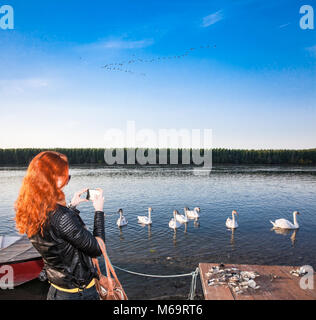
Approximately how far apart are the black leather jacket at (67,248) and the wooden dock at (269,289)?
4.29 metres

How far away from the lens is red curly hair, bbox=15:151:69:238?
7.55 ft

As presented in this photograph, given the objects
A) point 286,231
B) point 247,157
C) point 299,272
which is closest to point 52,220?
point 299,272

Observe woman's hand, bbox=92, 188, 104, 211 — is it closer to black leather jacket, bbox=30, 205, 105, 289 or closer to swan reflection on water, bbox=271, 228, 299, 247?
black leather jacket, bbox=30, 205, 105, 289

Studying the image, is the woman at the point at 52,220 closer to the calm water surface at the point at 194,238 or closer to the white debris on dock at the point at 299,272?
the white debris on dock at the point at 299,272

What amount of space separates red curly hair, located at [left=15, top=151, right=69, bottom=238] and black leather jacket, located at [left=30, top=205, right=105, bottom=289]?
0.08 m

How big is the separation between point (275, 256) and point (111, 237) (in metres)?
9.30

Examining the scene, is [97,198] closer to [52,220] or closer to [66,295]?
[52,220]

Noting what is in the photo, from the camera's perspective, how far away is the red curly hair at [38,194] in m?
2.30

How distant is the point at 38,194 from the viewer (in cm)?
231

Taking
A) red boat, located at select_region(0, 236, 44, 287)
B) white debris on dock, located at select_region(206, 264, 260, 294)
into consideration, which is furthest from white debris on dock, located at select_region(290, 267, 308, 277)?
red boat, located at select_region(0, 236, 44, 287)

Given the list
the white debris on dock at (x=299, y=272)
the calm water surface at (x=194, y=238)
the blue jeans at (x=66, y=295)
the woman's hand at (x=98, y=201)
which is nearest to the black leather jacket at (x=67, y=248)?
the blue jeans at (x=66, y=295)
